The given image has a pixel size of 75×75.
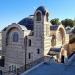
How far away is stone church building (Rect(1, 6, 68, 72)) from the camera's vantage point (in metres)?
22.4

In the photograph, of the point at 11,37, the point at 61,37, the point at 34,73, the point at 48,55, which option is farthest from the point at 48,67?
the point at 61,37

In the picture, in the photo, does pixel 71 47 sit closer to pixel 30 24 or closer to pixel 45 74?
pixel 30 24

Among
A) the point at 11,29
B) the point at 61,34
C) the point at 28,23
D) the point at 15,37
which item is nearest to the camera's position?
the point at 15,37

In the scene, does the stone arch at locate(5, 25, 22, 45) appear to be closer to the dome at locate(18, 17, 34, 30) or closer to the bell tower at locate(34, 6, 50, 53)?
the dome at locate(18, 17, 34, 30)

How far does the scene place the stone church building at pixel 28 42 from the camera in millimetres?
22359

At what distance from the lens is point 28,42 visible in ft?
76.1

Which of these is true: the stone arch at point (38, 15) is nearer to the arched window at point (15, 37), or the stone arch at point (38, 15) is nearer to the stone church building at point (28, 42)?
the stone church building at point (28, 42)

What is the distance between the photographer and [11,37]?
2456cm

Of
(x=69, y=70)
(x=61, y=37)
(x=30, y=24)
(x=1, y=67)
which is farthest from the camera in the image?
(x=61, y=37)

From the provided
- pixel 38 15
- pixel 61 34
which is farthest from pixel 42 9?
pixel 61 34

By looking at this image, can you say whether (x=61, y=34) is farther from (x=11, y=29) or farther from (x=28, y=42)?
(x=11, y=29)

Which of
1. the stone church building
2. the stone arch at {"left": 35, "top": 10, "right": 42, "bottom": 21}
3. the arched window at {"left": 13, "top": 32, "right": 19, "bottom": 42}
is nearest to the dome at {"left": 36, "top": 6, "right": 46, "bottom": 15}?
the stone church building

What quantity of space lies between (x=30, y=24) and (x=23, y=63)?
18.6 feet

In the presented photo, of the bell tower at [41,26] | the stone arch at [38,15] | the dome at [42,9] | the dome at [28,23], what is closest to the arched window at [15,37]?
the dome at [28,23]
